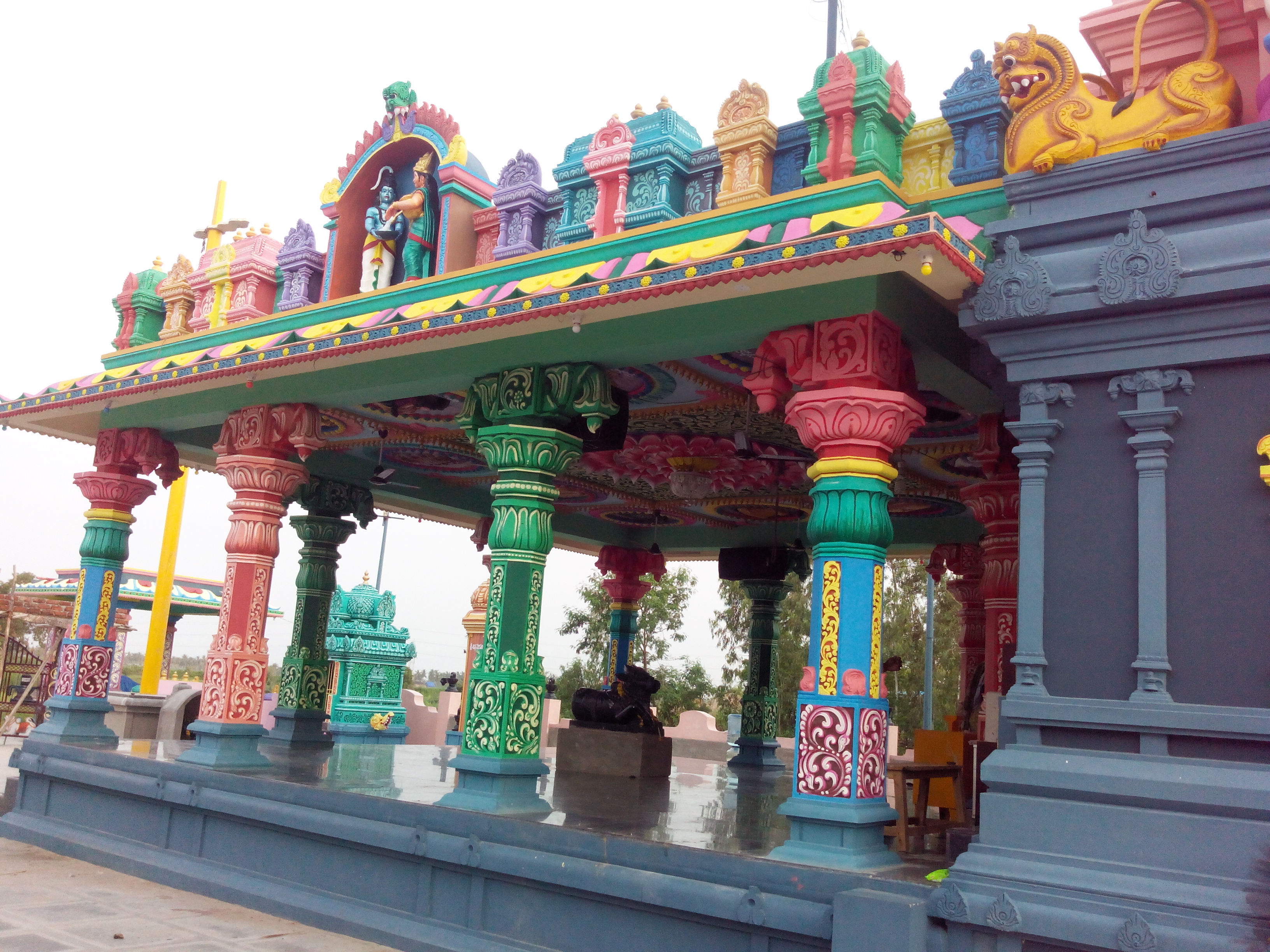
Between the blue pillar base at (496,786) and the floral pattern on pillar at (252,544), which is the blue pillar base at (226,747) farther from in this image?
the blue pillar base at (496,786)

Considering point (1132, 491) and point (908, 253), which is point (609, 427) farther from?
point (1132, 491)

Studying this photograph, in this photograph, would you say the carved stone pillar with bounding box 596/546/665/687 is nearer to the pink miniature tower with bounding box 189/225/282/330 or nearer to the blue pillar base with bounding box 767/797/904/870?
the pink miniature tower with bounding box 189/225/282/330

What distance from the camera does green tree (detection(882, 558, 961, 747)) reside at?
24.3m

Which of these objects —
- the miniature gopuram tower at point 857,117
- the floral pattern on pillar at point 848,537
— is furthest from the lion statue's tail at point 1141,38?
the floral pattern on pillar at point 848,537

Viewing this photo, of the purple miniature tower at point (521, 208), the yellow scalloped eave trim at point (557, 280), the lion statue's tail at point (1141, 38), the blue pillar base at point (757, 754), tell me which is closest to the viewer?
the lion statue's tail at point (1141, 38)

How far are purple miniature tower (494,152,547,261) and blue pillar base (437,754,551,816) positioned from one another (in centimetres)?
315

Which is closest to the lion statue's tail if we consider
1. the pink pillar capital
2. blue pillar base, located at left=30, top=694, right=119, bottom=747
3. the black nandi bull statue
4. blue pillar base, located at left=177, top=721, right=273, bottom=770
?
the black nandi bull statue

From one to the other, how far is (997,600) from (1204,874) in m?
2.93

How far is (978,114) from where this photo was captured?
5277mm

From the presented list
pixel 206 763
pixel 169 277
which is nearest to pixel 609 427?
pixel 206 763

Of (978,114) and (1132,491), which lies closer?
(1132,491)

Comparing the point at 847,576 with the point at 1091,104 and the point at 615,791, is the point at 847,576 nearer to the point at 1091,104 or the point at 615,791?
the point at 1091,104

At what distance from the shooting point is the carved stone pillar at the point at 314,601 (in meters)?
10.6

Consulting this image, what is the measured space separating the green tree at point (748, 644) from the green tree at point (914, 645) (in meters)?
2.07
